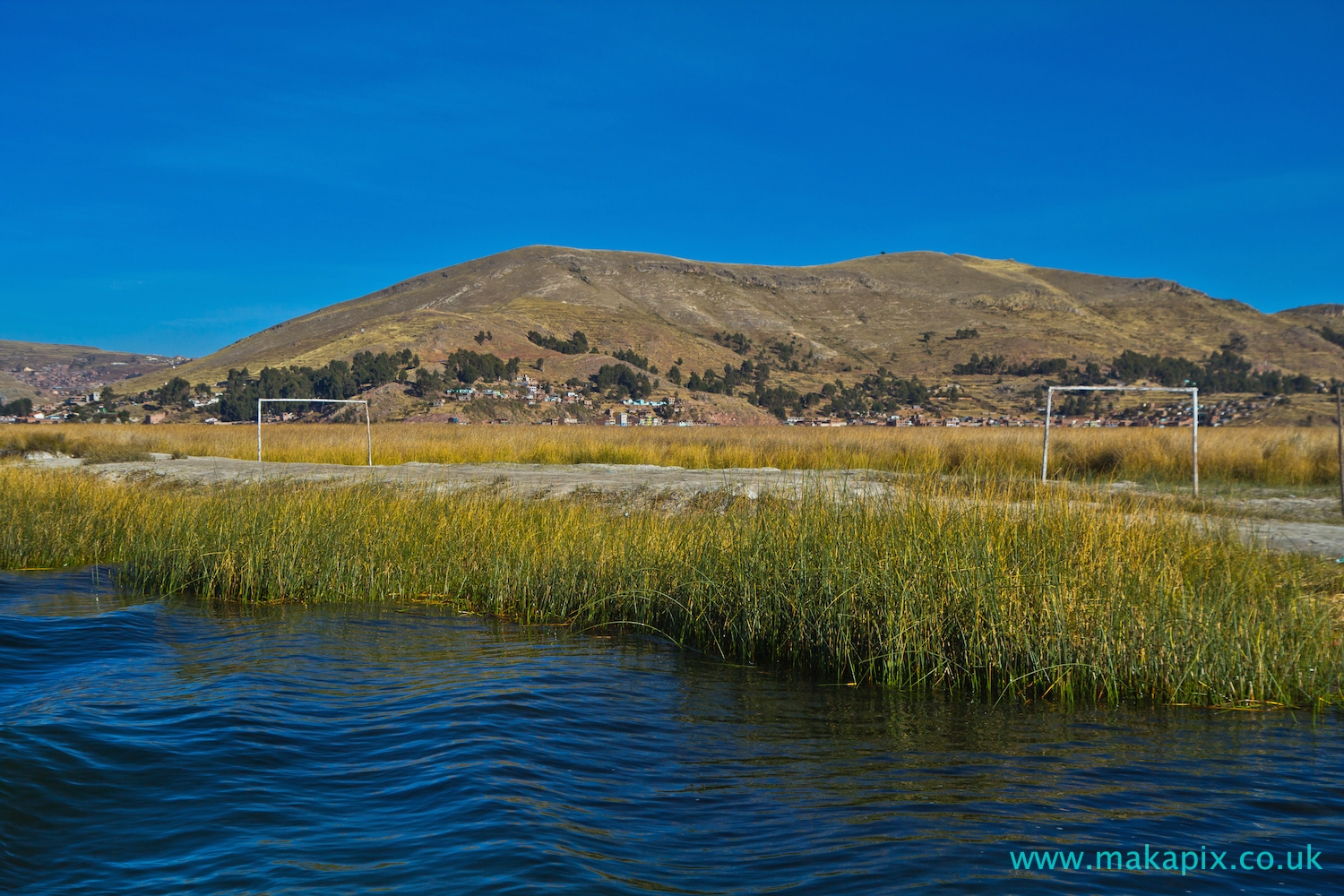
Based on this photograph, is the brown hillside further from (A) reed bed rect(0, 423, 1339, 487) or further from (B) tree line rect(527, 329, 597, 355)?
(A) reed bed rect(0, 423, 1339, 487)

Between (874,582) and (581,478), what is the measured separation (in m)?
13.3

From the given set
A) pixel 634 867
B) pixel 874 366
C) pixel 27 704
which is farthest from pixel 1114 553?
pixel 874 366

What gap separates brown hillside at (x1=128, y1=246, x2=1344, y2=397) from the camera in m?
104

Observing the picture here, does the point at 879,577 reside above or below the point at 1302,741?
above

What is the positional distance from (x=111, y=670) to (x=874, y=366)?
109 m

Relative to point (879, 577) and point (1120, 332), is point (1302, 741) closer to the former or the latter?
point (879, 577)

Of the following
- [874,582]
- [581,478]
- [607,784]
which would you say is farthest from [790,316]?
[607,784]

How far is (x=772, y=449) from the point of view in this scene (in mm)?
29938

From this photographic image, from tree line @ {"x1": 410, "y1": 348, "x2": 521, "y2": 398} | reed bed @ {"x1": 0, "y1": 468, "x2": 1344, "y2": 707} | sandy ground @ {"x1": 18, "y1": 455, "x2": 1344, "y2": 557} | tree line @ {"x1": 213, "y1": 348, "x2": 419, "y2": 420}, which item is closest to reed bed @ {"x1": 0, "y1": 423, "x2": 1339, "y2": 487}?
sandy ground @ {"x1": 18, "y1": 455, "x2": 1344, "y2": 557}

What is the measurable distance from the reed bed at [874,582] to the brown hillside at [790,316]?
76.3 metres

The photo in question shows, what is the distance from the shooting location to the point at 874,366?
113 m

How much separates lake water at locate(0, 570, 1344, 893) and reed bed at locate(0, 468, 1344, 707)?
374 mm

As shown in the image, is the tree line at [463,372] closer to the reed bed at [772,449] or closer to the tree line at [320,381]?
the tree line at [320,381]

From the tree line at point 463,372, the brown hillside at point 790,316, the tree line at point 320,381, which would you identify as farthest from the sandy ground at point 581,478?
the brown hillside at point 790,316
